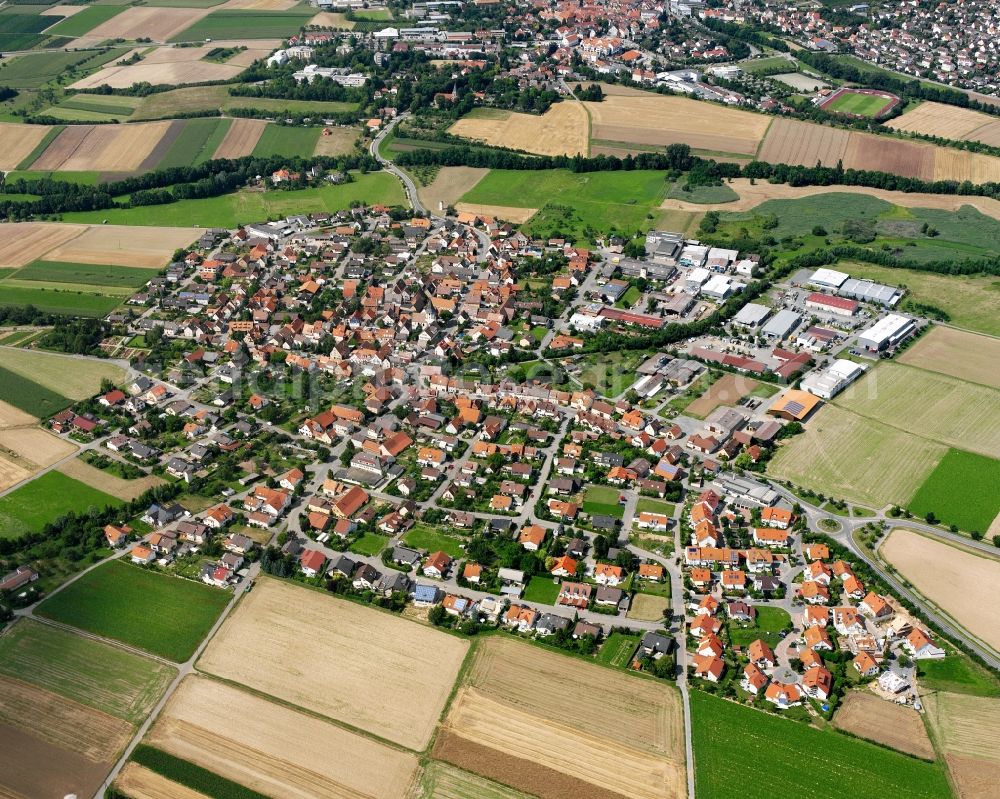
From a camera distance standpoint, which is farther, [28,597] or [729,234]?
[729,234]

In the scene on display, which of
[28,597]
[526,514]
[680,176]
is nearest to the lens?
[28,597]

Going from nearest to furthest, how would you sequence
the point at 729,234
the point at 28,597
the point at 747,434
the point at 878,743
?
the point at 878,743 < the point at 28,597 < the point at 747,434 < the point at 729,234

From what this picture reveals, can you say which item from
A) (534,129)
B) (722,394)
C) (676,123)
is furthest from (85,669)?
(676,123)

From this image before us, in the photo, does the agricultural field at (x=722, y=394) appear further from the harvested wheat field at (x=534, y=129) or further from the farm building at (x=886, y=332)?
the harvested wheat field at (x=534, y=129)

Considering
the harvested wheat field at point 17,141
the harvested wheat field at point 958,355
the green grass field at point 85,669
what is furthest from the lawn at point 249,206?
the green grass field at point 85,669

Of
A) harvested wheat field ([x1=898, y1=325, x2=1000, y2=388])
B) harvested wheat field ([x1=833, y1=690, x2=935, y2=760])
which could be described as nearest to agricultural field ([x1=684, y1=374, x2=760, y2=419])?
harvested wheat field ([x1=898, y1=325, x2=1000, y2=388])

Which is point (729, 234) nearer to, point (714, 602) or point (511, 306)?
point (511, 306)

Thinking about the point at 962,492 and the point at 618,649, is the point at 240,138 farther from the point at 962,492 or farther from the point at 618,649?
the point at 962,492

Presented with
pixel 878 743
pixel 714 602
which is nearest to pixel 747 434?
pixel 714 602
